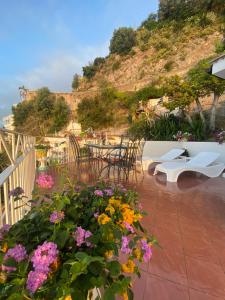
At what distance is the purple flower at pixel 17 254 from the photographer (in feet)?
2.72

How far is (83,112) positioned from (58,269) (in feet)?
68.7

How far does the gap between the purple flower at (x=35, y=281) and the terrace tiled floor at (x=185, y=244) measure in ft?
3.64

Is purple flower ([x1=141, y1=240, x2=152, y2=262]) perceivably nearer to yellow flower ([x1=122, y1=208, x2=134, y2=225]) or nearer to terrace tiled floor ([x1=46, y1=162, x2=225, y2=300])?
yellow flower ([x1=122, y1=208, x2=134, y2=225])

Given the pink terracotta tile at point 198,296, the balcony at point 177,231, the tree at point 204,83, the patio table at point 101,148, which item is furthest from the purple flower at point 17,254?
the tree at point 204,83

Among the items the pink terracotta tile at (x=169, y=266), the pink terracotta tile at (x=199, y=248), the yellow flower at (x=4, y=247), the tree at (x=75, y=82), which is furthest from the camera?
the tree at (x=75, y=82)

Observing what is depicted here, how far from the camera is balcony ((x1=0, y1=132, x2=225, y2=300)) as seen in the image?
167 centimetres

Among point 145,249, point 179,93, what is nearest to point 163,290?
point 145,249

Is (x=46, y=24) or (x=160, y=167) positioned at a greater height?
(x=46, y=24)

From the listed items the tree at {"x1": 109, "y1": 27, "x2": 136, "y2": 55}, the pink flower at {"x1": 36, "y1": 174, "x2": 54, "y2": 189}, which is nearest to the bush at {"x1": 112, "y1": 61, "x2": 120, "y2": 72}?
the tree at {"x1": 109, "y1": 27, "x2": 136, "y2": 55}

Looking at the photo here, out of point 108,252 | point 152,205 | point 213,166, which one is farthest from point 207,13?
point 108,252

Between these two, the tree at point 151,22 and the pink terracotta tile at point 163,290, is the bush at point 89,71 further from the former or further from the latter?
the pink terracotta tile at point 163,290

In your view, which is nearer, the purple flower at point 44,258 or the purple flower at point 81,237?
the purple flower at point 44,258

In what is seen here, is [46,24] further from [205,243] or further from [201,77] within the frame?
[205,243]

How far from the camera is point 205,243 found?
93.9 inches
